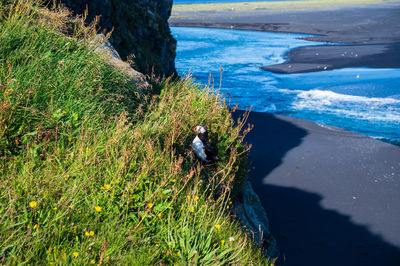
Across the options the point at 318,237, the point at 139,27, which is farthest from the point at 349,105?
the point at 318,237

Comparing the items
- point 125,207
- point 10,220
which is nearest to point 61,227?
point 10,220

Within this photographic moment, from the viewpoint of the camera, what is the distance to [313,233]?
8.20 m

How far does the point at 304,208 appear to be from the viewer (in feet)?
30.1

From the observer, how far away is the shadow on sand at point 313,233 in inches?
292

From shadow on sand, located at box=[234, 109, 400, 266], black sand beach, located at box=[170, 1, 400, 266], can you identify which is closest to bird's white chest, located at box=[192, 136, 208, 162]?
shadow on sand, located at box=[234, 109, 400, 266]

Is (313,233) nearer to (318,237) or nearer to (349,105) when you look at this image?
(318,237)

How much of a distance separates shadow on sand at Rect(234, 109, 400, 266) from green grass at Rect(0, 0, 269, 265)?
307cm

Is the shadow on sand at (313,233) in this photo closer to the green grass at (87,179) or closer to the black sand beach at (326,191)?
the black sand beach at (326,191)

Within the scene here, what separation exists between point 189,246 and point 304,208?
6886 millimetres

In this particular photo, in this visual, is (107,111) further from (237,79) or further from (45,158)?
(237,79)

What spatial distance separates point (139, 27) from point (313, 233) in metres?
11.7

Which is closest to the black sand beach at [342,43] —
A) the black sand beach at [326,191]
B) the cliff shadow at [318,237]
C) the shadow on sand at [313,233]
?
the black sand beach at [326,191]

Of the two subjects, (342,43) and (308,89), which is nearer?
(308,89)

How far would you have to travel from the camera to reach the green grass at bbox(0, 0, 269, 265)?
9.18 ft
